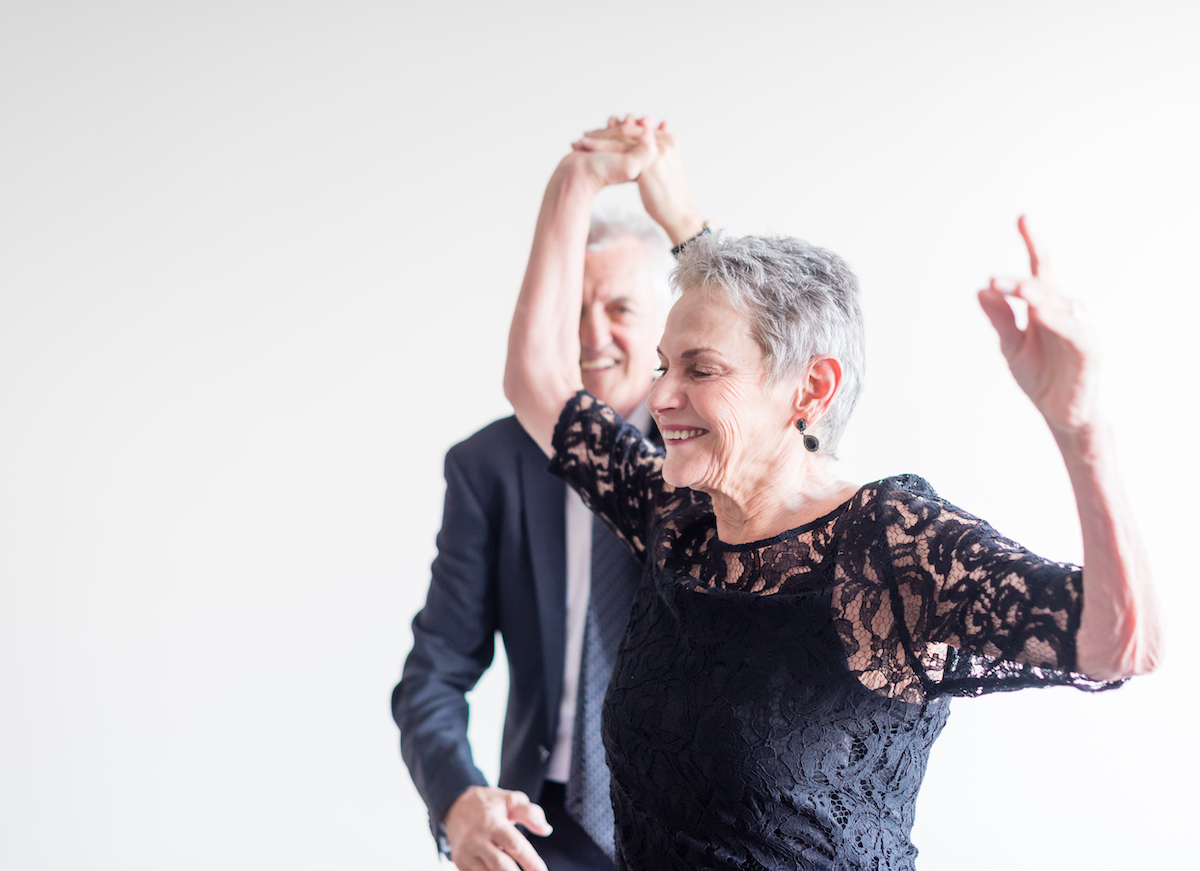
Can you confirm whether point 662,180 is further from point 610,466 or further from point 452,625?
point 452,625

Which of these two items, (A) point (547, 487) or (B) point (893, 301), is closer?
(A) point (547, 487)

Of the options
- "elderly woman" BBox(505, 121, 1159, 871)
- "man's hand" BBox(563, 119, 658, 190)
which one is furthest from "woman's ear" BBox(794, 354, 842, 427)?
"man's hand" BBox(563, 119, 658, 190)

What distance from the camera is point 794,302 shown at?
4.19ft

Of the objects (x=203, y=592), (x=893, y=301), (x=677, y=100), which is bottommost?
(x=203, y=592)

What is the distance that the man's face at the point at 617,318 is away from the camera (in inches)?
75.2

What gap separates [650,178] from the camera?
173 cm

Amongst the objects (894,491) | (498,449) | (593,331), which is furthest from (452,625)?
(894,491)

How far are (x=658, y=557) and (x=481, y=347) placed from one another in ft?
5.08

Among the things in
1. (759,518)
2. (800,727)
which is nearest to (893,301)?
(759,518)

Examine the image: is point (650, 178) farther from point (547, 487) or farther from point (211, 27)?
point (211, 27)

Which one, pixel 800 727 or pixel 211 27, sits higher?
pixel 211 27

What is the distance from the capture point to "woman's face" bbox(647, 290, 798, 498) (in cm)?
128

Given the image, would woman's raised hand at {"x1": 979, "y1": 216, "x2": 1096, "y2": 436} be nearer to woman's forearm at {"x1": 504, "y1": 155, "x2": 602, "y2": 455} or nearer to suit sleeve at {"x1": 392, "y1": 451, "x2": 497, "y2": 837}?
woman's forearm at {"x1": 504, "y1": 155, "x2": 602, "y2": 455}

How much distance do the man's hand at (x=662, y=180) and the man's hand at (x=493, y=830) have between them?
0.98 metres
